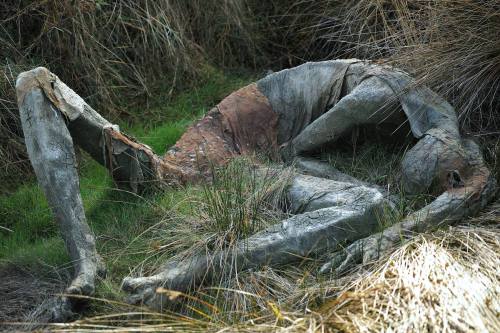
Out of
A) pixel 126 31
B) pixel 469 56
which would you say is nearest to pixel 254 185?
pixel 469 56

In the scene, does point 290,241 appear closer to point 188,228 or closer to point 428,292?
point 188,228

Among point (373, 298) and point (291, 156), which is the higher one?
point (373, 298)

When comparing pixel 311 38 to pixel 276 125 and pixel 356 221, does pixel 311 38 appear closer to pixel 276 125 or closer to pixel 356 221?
pixel 276 125

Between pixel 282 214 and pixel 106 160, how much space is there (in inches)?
43.8

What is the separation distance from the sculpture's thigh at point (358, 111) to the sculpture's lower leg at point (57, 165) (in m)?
1.62

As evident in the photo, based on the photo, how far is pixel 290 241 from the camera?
16.5ft

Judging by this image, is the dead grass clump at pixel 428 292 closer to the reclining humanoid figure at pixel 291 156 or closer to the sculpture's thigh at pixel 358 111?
the reclining humanoid figure at pixel 291 156

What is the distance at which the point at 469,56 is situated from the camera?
Answer: 6004 millimetres

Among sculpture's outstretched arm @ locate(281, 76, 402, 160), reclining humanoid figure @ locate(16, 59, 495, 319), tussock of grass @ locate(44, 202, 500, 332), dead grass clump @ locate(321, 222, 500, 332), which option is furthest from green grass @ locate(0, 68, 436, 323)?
dead grass clump @ locate(321, 222, 500, 332)

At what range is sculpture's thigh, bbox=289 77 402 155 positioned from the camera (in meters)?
5.88

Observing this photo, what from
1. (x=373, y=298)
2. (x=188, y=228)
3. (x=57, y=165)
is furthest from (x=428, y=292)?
(x=57, y=165)

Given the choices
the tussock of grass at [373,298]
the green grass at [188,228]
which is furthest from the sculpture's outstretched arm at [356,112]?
the tussock of grass at [373,298]

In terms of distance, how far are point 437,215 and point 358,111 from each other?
1033 millimetres

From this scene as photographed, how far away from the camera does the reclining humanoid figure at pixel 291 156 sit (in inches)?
197
